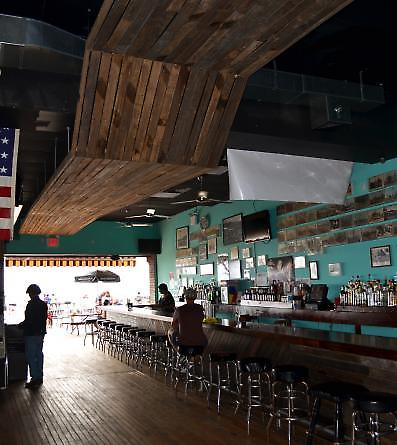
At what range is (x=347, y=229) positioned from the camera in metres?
7.02

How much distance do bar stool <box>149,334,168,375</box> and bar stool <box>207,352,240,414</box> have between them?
1.16 meters

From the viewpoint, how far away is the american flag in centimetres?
538

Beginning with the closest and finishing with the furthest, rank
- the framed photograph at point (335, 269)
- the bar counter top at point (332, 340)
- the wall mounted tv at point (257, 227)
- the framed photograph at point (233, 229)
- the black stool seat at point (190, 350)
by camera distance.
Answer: the bar counter top at point (332, 340) < the black stool seat at point (190, 350) < the framed photograph at point (335, 269) < the wall mounted tv at point (257, 227) < the framed photograph at point (233, 229)

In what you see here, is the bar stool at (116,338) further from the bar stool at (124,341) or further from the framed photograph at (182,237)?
the framed photograph at (182,237)

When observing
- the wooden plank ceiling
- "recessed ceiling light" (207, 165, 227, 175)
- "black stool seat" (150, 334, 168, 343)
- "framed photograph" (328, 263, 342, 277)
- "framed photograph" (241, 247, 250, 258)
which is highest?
"recessed ceiling light" (207, 165, 227, 175)

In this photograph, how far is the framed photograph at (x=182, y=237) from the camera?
12727 millimetres

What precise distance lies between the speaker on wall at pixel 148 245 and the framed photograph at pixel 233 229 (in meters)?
3.92

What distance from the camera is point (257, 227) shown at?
30.5ft

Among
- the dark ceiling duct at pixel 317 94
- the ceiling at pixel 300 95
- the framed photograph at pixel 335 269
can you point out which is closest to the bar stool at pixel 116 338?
the framed photograph at pixel 335 269

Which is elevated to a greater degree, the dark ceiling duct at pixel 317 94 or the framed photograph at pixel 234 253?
the dark ceiling duct at pixel 317 94

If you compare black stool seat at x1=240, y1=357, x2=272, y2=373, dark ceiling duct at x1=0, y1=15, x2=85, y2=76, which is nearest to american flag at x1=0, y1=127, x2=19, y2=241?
dark ceiling duct at x1=0, y1=15, x2=85, y2=76

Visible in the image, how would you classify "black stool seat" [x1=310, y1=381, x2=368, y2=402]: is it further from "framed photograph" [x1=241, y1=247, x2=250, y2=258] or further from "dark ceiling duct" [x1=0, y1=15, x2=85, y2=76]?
"framed photograph" [x1=241, y1=247, x2=250, y2=258]

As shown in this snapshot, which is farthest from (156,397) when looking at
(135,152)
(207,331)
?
(135,152)

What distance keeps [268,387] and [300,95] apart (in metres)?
3.01
